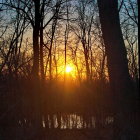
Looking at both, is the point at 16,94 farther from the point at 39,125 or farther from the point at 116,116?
the point at 116,116

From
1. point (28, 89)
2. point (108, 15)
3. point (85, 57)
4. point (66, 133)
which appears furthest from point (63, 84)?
point (108, 15)

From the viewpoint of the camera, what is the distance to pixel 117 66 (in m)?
7.49

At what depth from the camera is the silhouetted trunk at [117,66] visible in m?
7.30


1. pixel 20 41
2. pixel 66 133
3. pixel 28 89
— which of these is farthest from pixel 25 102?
pixel 20 41

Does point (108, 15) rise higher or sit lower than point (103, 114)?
higher

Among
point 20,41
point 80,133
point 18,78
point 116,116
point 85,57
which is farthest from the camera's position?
point 85,57

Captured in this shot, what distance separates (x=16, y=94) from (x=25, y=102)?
1498 mm

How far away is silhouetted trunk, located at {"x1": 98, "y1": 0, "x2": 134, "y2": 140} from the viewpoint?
7.30 m

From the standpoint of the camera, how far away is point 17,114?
12.6m

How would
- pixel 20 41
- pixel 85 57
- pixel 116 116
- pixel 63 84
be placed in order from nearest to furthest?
pixel 116 116
pixel 20 41
pixel 63 84
pixel 85 57

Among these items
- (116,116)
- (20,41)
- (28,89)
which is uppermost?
(20,41)

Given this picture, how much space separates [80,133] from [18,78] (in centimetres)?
389

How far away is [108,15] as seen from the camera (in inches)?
302

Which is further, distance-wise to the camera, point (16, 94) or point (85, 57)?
point (85, 57)
